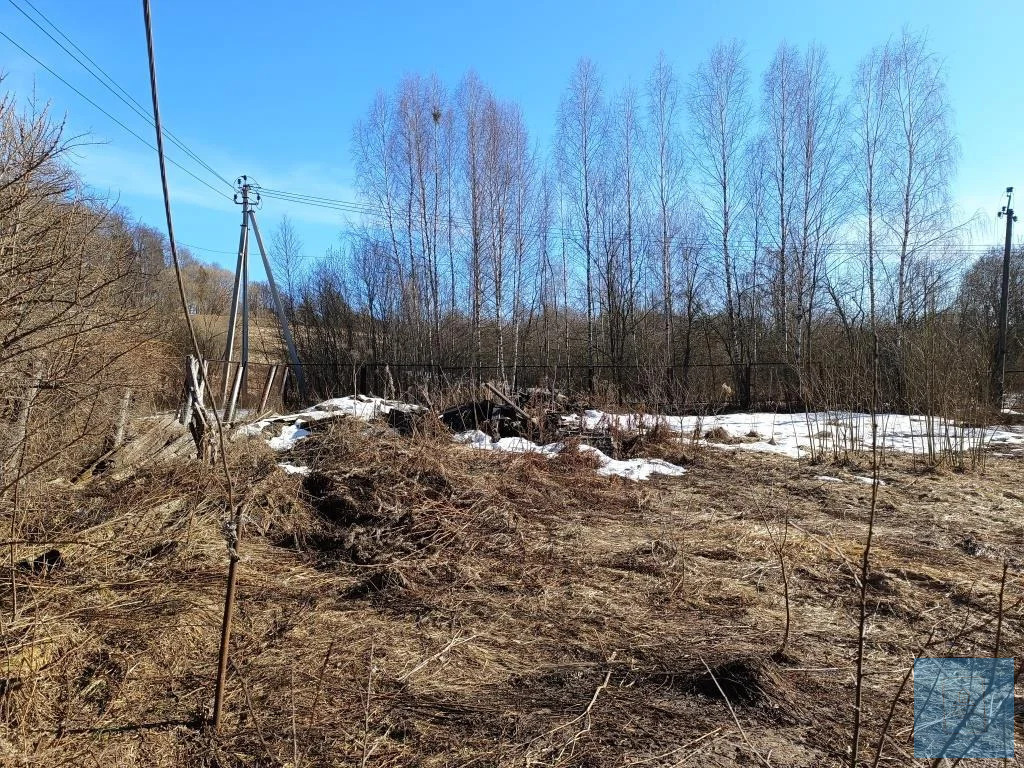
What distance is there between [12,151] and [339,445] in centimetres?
372

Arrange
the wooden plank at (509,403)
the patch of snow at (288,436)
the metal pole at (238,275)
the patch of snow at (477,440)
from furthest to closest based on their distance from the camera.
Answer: the metal pole at (238,275)
the wooden plank at (509,403)
the patch of snow at (477,440)
the patch of snow at (288,436)

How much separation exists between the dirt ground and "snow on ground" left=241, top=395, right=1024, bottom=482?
86.5 inches

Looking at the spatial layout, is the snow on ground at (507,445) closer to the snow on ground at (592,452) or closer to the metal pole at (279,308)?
the snow on ground at (592,452)

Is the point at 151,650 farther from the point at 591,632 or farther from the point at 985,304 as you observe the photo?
the point at 985,304

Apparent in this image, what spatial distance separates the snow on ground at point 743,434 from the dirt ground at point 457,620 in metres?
2.20

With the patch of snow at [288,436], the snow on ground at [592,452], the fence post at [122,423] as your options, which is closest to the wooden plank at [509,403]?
the snow on ground at [592,452]

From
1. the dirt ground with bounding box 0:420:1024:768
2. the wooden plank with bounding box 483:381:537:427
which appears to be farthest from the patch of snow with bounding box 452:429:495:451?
the dirt ground with bounding box 0:420:1024:768

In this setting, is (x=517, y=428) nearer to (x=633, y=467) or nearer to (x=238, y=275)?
(x=633, y=467)

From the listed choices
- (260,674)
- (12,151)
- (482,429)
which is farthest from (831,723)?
(482,429)

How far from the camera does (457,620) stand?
11.6 feet

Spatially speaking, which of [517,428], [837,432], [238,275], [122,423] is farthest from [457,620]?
[238,275]

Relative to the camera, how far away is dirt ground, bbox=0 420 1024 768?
2262 mm

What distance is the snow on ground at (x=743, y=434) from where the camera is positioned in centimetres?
867

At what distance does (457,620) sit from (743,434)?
9957mm
